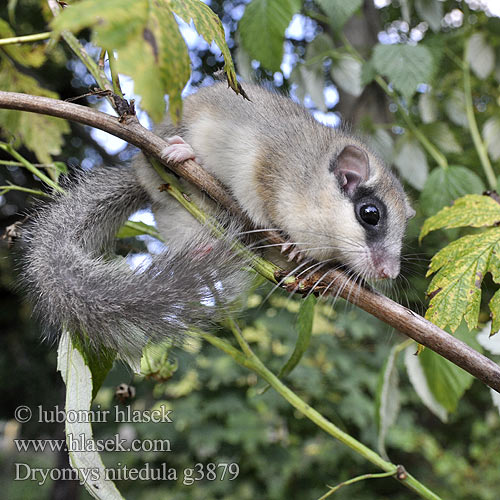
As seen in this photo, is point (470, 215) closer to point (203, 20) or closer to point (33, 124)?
point (203, 20)

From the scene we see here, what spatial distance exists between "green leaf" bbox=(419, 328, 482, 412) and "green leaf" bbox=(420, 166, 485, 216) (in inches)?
18.0

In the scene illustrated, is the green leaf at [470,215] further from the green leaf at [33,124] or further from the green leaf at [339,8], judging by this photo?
the green leaf at [33,124]

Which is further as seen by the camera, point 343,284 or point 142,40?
point 343,284

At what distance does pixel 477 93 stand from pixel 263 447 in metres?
2.31

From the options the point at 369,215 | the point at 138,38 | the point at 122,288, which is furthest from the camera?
the point at 369,215

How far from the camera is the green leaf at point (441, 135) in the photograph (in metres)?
2.00

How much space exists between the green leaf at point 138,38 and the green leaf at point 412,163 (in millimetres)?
1529

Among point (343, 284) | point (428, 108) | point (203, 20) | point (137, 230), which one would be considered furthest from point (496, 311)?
point (428, 108)

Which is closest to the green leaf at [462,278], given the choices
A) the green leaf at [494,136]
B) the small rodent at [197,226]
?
the small rodent at [197,226]

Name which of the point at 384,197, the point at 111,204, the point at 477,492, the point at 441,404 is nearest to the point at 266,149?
the point at 384,197

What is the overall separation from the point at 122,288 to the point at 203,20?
1.75ft

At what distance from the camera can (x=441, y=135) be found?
202 cm

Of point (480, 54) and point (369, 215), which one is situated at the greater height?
point (480, 54)

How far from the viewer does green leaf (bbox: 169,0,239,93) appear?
0.76m
